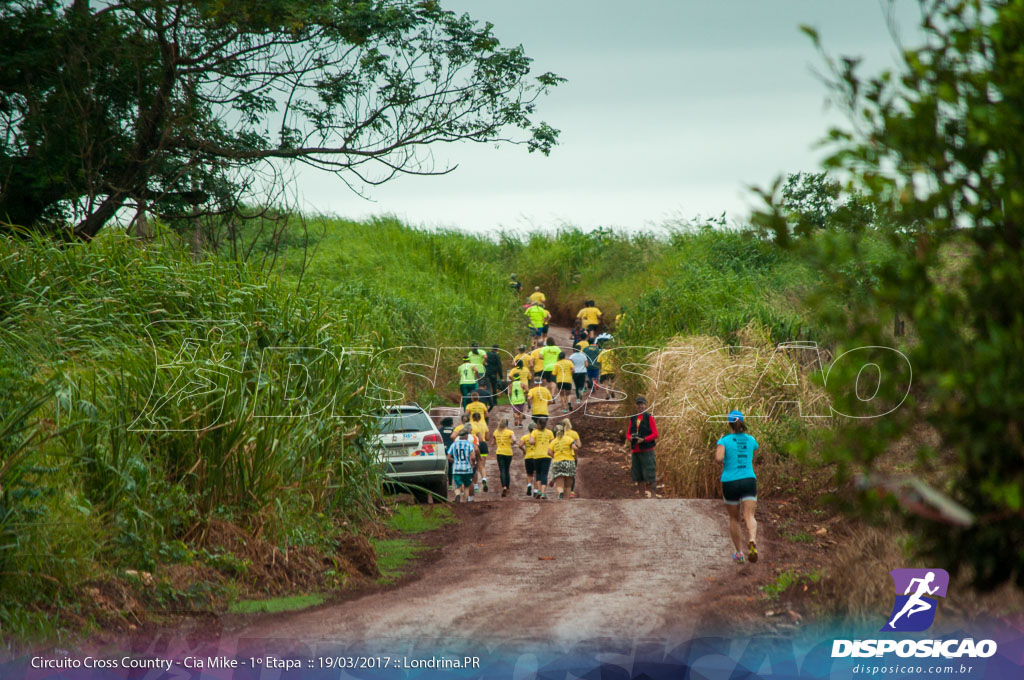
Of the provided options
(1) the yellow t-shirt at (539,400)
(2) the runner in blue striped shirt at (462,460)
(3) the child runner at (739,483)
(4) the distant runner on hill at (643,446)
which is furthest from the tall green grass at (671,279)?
(2) the runner in blue striped shirt at (462,460)

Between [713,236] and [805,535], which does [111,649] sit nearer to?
[805,535]

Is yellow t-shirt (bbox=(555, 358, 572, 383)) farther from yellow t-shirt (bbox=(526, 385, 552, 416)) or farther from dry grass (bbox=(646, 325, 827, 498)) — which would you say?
yellow t-shirt (bbox=(526, 385, 552, 416))

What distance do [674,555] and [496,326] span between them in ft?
71.4

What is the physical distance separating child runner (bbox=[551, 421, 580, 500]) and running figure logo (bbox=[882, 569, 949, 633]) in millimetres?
9497

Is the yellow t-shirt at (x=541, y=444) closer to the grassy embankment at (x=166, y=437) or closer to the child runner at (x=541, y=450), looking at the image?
the child runner at (x=541, y=450)

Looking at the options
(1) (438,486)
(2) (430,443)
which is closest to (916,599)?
(2) (430,443)

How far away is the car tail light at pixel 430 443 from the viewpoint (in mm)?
15906

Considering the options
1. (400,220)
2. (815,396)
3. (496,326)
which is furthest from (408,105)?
(400,220)

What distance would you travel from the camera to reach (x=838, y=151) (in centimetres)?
353

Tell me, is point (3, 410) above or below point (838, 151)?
below

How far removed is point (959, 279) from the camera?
3.36 meters

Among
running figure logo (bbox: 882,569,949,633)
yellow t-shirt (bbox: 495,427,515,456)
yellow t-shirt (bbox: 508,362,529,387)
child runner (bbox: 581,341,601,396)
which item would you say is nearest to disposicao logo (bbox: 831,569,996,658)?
running figure logo (bbox: 882,569,949,633)

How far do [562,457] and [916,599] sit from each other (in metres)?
9.90

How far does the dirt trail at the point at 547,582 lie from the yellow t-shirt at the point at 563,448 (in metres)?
1.55
